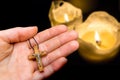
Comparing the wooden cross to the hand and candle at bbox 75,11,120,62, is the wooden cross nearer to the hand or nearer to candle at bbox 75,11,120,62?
the hand

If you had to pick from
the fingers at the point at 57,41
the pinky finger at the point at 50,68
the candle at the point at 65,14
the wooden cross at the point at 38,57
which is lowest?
the pinky finger at the point at 50,68

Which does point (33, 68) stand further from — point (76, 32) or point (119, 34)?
point (119, 34)

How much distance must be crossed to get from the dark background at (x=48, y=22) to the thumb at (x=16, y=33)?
0.16 m

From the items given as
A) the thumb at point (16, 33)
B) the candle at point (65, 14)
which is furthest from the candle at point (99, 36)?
the thumb at point (16, 33)

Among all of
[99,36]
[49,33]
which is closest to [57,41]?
[49,33]

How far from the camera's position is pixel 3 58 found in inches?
30.3

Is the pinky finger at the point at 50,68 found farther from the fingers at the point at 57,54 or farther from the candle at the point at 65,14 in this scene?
the candle at the point at 65,14

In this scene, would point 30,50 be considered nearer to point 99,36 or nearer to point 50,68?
point 50,68

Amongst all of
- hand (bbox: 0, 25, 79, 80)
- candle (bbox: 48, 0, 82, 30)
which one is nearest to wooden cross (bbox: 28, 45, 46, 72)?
hand (bbox: 0, 25, 79, 80)

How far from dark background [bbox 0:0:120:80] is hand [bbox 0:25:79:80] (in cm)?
7

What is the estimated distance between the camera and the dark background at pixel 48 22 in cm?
79

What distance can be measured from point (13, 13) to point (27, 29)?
28 centimetres

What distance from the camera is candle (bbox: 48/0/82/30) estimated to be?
0.81 metres

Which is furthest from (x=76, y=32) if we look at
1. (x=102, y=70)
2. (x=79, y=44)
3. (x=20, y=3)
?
(x=20, y=3)
